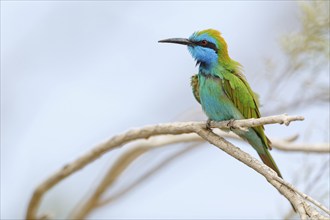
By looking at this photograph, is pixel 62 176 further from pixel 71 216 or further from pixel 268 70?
pixel 268 70

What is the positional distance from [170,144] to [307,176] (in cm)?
39

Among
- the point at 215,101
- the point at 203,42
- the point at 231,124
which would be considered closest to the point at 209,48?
the point at 203,42

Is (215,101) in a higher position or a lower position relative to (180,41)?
lower

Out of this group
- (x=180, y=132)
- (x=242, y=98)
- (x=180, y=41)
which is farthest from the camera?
(x=180, y=41)

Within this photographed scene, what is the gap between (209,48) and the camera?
5.57 ft

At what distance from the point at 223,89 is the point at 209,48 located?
4.4 inches

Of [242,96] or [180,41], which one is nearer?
[242,96]

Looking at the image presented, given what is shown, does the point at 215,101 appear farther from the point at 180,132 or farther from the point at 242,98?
the point at 180,132

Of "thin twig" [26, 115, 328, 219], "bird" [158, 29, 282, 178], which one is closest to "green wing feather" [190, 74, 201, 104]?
"bird" [158, 29, 282, 178]

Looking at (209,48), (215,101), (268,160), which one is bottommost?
(268,160)

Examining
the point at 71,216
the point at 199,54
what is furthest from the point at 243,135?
the point at 71,216

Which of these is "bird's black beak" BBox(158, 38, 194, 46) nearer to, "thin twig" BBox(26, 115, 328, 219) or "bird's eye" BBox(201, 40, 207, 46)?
"bird's eye" BBox(201, 40, 207, 46)

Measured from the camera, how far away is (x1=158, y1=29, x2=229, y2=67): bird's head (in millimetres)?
1694

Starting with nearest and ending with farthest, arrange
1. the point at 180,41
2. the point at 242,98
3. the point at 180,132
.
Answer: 1. the point at 180,132
2. the point at 242,98
3. the point at 180,41
